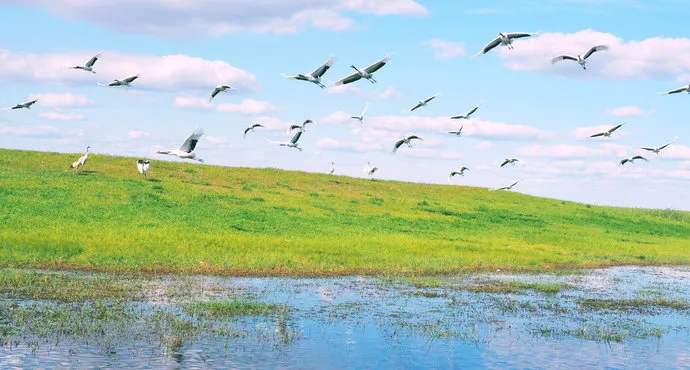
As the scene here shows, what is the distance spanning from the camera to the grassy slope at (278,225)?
28.1 meters

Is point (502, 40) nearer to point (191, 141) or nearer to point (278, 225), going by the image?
point (191, 141)

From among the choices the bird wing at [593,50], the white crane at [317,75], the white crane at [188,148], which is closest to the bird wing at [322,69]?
the white crane at [317,75]

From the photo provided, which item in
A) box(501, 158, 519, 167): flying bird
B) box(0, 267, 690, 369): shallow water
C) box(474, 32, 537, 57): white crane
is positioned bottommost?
box(0, 267, 690, 369): shallow water

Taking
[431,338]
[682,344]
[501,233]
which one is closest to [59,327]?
[431,338]

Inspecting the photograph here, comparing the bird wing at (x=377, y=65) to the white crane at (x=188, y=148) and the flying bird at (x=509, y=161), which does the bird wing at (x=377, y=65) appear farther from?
the flying bird at (x=509, y=161)

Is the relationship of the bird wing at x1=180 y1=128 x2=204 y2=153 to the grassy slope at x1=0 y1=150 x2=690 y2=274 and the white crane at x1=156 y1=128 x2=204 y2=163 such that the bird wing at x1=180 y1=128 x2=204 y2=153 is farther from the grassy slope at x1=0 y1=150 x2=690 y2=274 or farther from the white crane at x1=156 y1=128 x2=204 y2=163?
the grassy slope at x1=0 y1=150 x2=690 y2=274

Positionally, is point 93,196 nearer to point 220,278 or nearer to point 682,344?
point 220,278

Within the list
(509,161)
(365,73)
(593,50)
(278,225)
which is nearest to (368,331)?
(365,73)

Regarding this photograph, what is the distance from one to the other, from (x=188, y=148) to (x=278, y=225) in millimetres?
14008

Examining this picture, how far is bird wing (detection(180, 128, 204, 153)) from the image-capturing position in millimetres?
23203

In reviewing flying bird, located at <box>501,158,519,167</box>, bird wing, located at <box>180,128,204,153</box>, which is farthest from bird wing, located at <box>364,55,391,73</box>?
flying bird, located at <box>501,158,519,167</box>

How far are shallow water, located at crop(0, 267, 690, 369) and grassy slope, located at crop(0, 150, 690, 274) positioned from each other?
13.3 feet

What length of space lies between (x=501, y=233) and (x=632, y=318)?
2232cm

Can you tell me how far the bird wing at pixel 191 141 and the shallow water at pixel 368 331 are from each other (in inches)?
168
